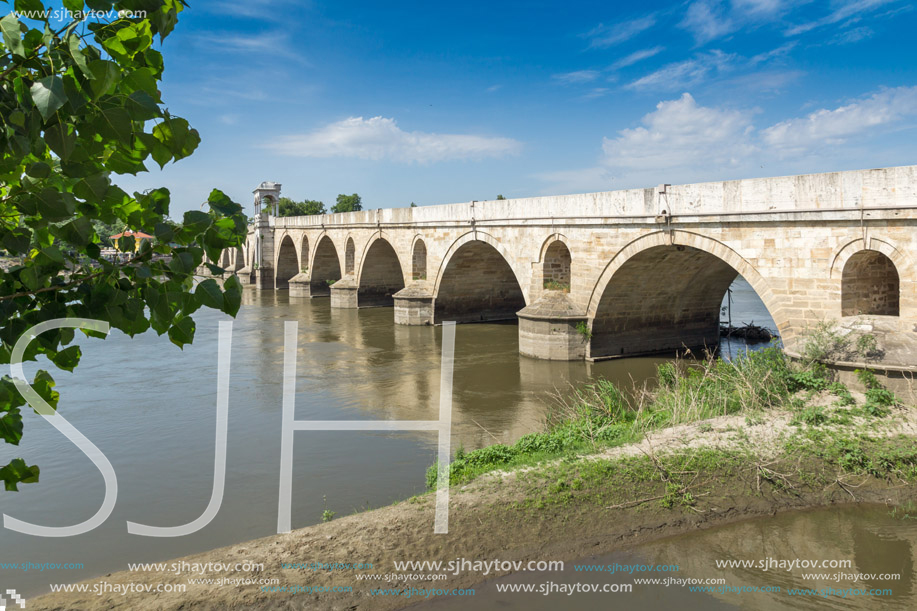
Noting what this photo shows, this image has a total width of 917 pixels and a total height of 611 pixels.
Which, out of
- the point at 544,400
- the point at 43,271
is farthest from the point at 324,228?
the point at 43,271

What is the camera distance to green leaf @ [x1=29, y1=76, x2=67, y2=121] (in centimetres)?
119

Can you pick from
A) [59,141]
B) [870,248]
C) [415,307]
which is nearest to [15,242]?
[59,141]

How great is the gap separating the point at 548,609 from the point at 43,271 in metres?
3.35

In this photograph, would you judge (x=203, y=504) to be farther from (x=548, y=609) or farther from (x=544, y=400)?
(x=544, y=400)

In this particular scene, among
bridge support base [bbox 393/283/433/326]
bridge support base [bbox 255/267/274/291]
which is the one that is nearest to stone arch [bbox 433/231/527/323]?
bridge support base [bbox 393/283/433/326]

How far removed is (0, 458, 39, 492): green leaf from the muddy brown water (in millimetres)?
2566

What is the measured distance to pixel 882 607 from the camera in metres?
3.90

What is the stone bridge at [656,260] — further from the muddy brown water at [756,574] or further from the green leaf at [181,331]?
the green leaf at [181,331]

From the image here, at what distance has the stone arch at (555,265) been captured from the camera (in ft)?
45.0

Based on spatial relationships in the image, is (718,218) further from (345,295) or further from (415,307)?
(345,295)

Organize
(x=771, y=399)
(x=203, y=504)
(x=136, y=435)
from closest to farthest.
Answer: (x=203, y=504) < (x=771, y=399) < (x=136, y=435)

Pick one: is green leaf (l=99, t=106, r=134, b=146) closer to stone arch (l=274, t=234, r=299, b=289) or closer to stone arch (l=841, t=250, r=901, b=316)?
stone arch (l=841, t=250, r=901, b=316)

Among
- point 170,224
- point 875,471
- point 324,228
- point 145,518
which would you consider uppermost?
point 324,228

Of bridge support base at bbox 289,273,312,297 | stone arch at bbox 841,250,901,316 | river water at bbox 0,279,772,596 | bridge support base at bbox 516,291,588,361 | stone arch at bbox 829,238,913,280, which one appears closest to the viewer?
river water at bbox 0,279,772,596
